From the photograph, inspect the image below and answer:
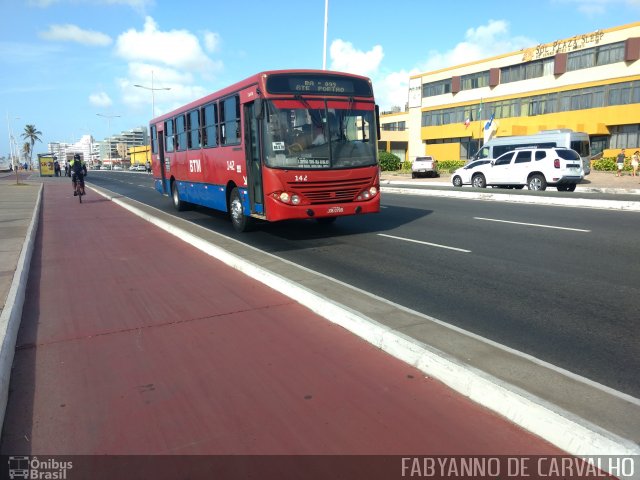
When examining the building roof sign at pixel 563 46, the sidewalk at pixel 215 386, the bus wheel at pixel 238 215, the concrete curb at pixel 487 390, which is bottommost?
the sidewalk at pixel 215 386

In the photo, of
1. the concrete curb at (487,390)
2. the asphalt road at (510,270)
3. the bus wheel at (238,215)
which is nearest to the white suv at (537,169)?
the asphalt road at (510,270)

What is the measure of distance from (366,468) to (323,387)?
0.92 m

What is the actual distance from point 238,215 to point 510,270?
20.2ft

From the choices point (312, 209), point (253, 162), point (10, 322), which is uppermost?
point (253, 162)

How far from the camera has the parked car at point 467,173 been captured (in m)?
24.7

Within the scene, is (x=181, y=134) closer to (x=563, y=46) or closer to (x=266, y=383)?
(x=266, y=383)

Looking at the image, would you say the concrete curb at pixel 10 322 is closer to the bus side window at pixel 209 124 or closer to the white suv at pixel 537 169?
the bus side window at pixel 209 124

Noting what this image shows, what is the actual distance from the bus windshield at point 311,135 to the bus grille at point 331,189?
1.04ft

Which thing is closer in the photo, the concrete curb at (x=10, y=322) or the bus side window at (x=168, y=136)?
the concrete curb at (x=10, y=322)

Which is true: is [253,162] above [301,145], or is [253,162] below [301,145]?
below

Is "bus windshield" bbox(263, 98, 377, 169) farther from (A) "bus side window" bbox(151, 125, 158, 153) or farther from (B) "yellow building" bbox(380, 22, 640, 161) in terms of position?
(B) "yellow building" bbox(380, 22, 640, 161)

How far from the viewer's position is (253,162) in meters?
9.50

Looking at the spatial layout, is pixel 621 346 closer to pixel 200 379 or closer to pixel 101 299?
pixel 200 379

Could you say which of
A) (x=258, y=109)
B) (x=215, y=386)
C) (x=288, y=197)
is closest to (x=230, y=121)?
(x=258, y=109)
